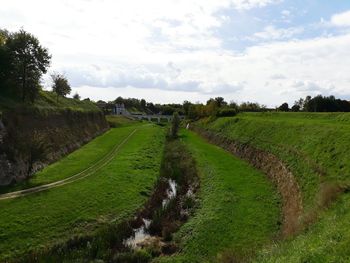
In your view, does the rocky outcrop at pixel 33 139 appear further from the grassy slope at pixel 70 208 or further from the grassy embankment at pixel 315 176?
the grassy embankment at pixel 315 176

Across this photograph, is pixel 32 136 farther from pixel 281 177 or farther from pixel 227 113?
pixel 227 113

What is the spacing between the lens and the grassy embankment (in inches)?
675

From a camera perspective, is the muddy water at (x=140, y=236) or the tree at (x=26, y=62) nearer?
the muddy water at (x=140, y=236)

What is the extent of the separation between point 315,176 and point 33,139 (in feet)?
92.8

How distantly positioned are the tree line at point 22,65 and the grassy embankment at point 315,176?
34.1 meters

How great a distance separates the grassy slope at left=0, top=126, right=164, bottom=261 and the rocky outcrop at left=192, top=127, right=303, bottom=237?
489 inches

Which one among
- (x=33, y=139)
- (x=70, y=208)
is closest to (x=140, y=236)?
(x=70, y=208)

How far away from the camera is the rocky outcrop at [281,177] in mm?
27492

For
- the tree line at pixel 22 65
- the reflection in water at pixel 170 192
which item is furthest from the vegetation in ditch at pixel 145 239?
the tree line at pixel 22 65

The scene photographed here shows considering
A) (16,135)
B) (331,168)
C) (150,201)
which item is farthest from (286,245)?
(16,135)

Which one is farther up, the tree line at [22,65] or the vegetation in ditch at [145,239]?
the tree line at [22,65]

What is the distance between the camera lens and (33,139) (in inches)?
1613

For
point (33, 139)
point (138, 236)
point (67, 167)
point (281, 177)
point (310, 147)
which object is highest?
point (310, 147)

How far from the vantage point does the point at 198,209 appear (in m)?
31.9
